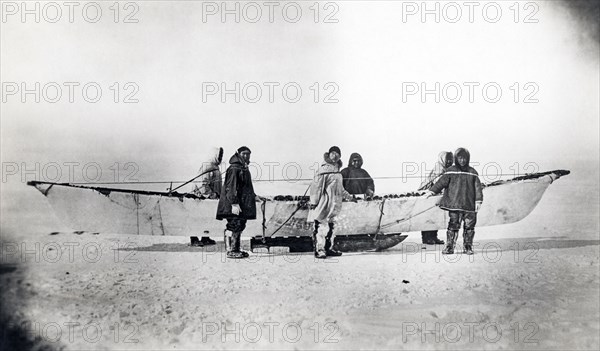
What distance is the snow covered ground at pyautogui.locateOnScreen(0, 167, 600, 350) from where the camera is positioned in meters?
3.40

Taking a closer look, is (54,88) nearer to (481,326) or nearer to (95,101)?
(95,101)

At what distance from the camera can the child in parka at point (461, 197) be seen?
380 cm

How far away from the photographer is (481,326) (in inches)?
139

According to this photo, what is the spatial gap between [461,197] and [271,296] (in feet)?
5.05

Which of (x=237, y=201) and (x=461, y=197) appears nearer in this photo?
(x=237, y=201)

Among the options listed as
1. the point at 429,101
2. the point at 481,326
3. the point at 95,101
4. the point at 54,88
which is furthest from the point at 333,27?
the point at 481,326

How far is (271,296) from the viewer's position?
11.4 feet

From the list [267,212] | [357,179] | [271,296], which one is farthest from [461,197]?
[271,296]

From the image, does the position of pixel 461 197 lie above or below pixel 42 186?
below

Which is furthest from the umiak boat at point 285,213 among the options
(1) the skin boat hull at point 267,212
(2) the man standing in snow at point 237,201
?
(2) the man standing in snow at point 237,201

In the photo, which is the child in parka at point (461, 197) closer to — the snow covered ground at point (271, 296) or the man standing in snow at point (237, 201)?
the snow covered ground at point (271, 296)

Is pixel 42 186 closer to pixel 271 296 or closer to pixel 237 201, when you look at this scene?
pixel 237 201

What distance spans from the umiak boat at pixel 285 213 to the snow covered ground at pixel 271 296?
0.11 m

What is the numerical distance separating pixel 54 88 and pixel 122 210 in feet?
3.16
